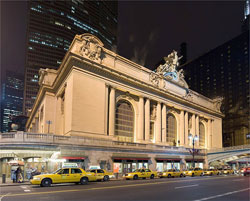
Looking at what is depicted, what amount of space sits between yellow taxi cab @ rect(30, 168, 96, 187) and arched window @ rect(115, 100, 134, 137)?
75.8 ft

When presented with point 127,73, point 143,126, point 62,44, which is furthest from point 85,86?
point 62,44

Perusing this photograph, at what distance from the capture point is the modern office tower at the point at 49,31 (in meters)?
129

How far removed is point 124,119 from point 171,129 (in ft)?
53.0

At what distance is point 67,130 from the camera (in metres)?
37.5

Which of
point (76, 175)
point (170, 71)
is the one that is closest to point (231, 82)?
point (170, 71)

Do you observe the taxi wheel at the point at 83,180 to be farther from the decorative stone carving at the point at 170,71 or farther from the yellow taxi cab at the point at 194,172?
the decorative stone carving at the point at 170,71

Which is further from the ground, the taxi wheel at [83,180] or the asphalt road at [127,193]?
the asphalt road at [127,193]

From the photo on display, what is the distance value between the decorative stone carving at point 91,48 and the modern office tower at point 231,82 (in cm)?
9896

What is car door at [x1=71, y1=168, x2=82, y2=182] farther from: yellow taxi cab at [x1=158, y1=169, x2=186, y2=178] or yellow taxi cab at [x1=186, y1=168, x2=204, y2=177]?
yellow taxi cab at [x1=186, y1=168, x2=204, y2=177]

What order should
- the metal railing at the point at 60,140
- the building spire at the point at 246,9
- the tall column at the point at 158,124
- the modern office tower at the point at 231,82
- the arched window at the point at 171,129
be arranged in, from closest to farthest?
the metal railing at the point at 60,140, the tall column at the point at 158,124, the arched window at the point at 171,129, the modern office tower at the point at 231,82, the building spire at the point at 246,9

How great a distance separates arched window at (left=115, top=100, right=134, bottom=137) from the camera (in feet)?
149

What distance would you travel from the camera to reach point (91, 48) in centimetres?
4103

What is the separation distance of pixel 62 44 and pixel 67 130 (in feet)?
348

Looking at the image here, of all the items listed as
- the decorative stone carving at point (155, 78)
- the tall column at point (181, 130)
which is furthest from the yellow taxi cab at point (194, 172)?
the decorative stone carving at point (155, 78)
